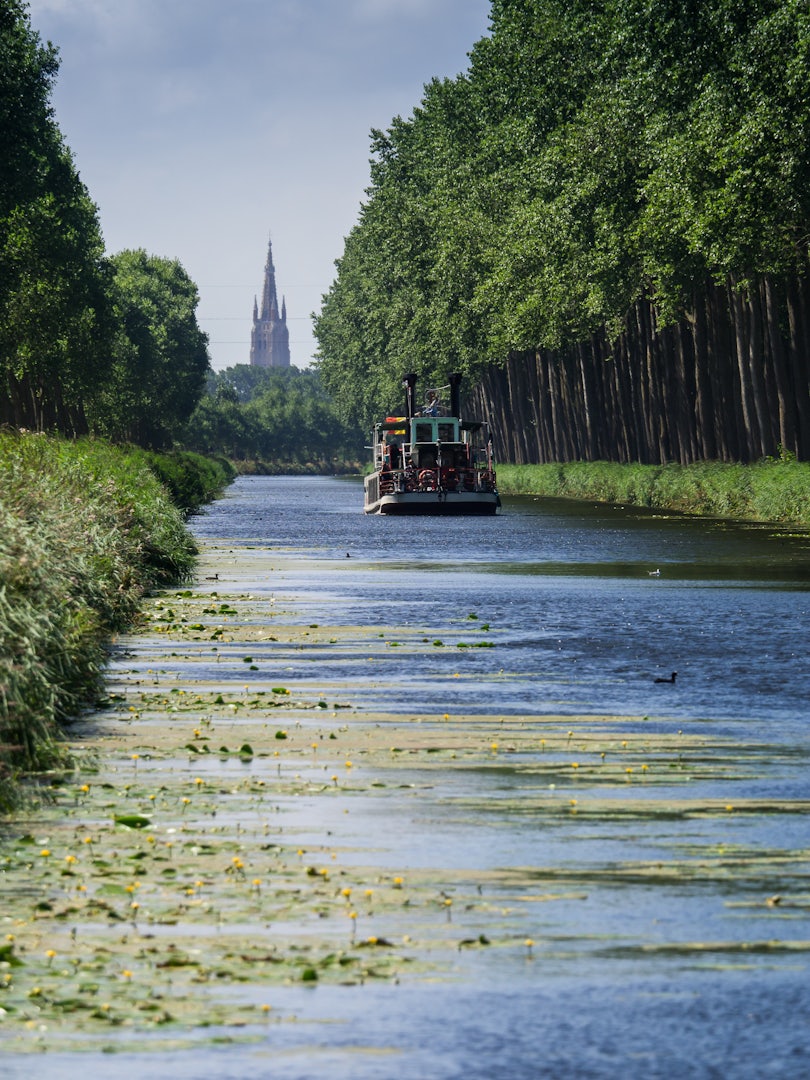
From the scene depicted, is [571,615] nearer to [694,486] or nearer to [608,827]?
[608,827]

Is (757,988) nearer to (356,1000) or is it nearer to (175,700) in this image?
(356,1000)

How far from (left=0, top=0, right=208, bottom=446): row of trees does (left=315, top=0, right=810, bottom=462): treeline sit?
15.4m

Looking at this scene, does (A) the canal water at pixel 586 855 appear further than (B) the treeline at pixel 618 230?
No

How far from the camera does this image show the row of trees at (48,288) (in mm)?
53344

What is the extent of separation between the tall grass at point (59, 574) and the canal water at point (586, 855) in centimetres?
179

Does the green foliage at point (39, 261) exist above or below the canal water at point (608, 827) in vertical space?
above

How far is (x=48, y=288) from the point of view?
6819cm

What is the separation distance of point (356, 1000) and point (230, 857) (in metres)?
2.51

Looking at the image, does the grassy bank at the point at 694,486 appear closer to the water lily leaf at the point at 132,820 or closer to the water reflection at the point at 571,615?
the water reflection at the point at 571,615

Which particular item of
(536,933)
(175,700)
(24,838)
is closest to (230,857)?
(24,838)

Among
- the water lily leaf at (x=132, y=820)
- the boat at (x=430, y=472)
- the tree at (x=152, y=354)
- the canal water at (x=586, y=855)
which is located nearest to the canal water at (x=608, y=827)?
the canal water at (x=586, y=855)

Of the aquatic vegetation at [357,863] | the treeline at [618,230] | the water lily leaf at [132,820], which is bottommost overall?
the aquatic vegetation at [357,863]

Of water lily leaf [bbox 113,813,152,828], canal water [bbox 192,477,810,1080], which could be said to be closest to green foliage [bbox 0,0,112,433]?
canal water [bbox 192,477,810,1080]

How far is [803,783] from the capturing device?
11742 mm
